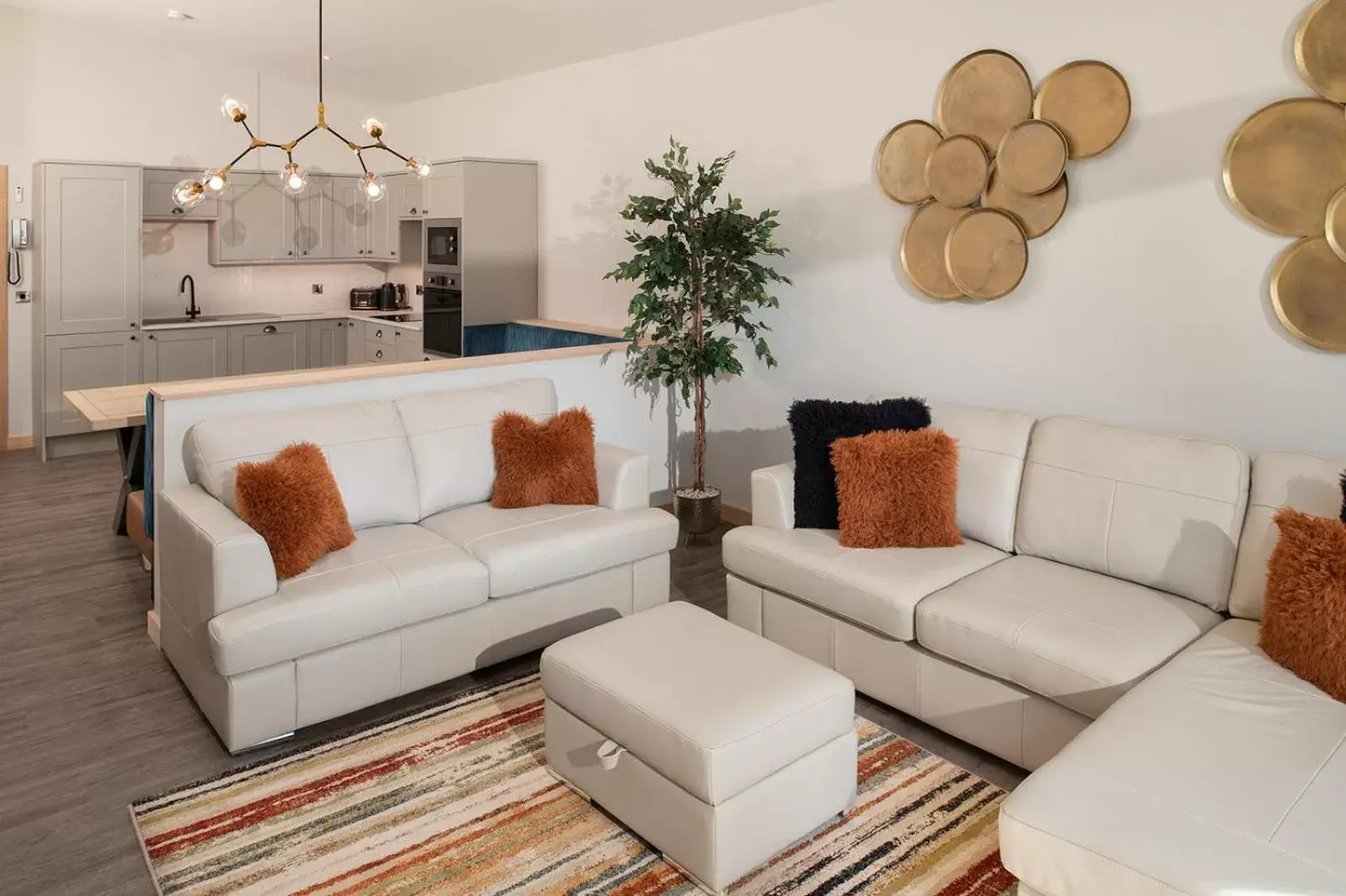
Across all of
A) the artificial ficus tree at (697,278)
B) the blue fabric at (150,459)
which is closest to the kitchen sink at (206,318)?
the blue fabric at (150,459)

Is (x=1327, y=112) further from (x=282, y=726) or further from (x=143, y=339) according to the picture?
(x=143, y=339)

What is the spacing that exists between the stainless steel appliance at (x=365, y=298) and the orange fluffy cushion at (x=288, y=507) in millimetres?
5134

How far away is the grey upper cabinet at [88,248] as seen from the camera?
6.45 metres

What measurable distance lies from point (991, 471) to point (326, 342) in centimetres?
593

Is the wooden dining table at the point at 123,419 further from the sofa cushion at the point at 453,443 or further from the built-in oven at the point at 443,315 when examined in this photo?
the built-in oven at the point at 443,315

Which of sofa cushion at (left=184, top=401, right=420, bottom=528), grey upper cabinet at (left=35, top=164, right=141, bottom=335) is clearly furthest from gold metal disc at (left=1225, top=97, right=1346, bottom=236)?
grey upper cabinet at (left=35, top=164, right=141, bottom=335)

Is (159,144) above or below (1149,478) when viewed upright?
above

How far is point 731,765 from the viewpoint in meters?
2.27

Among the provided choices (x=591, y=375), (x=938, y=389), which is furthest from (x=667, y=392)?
(x=938, y=389)

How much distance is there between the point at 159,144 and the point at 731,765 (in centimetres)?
679


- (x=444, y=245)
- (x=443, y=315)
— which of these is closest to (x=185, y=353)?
(x=443, y=315)

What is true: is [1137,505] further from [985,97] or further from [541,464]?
[541,464]

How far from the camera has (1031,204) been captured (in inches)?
152

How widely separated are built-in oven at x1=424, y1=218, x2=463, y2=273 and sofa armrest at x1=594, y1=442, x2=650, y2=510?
2.92m
